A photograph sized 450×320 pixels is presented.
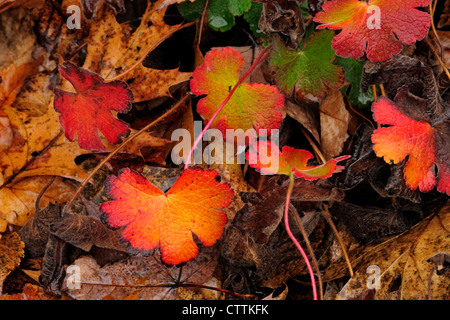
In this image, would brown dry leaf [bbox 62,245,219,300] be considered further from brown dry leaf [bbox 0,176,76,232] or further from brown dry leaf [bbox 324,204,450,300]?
brown dry leaf [bbox 324,204,450,300]

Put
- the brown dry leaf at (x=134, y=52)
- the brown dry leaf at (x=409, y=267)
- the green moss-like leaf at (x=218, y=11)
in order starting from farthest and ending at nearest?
1. the brown dry leaf at (x=134, y=52)
2. the green moss-like leaf at (x=218, y=11)
3. the brown dry leaf at (x=409, y=267)

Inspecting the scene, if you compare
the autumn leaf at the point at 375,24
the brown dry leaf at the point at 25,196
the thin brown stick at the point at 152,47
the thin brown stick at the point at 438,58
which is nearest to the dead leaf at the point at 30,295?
the brown dry leaf at the point at 25,196

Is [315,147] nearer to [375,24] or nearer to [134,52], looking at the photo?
[375,24]

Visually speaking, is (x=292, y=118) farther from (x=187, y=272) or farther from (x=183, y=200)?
(x=187, y=272)

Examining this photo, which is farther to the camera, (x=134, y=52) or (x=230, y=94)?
(x=134, y=52)

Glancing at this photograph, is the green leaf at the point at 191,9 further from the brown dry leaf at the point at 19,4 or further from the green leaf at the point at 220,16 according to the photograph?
the brown dry leaf at the point at 19,4

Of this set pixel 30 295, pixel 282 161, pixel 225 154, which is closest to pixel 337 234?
pixel 282 161
